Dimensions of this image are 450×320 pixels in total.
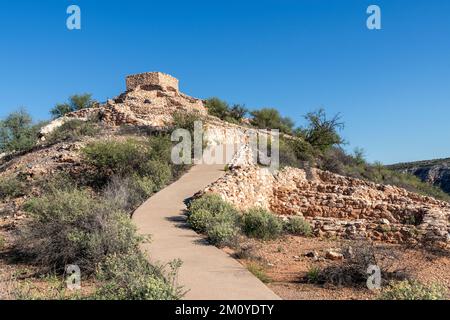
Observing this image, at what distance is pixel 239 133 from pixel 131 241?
716 inches

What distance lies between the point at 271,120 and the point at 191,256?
28038 mm

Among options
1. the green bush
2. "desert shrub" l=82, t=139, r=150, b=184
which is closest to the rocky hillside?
the green bush

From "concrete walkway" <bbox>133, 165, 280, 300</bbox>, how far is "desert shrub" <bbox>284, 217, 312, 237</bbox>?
272cm

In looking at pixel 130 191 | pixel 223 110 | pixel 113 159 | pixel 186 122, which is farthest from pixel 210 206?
pixel 223 110

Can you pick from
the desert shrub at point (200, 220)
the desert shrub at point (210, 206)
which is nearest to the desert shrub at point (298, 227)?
the desert shrub at point (210, 206)

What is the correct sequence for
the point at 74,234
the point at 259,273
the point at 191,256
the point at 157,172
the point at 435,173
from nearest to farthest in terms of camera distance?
the point at 259,273
the point at 191,256
the point at 74,234
the point at 157,172
the point at 435,173

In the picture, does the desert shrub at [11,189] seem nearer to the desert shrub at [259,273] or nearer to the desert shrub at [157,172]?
the desert shrub at [157,172]

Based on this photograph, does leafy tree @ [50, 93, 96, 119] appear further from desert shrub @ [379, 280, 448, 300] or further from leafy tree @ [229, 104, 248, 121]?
desert shrub @ [379, 280, 448, 300]

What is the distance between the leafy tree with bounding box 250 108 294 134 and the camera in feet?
104

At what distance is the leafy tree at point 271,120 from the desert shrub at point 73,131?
1496 centimetres

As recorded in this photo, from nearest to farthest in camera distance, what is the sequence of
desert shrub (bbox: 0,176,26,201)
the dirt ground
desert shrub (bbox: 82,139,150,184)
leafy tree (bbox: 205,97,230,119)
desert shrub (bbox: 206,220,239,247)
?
the dirt ground, desert shrub (bbox: 206,220,239,247), desert shrub (bbox: 0,176,26,201), desert shrub (bbox: 82,139,150,184), leafy tree (bbox: 205,97,230,119)

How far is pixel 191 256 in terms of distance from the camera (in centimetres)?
600

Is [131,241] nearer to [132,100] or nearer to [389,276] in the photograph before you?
[389,276]

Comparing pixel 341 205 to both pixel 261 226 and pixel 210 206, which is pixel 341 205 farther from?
pixel 210 206
